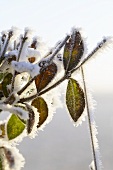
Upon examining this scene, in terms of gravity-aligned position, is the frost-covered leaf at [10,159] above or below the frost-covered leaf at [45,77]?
below

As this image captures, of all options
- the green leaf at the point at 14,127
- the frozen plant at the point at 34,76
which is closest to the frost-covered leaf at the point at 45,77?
the frozen plant at the point at 34,76

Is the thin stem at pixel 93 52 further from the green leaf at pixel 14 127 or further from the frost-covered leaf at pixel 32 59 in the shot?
the green leaf at pixel 14 127

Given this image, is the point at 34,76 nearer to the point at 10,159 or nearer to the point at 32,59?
the point at 32,59

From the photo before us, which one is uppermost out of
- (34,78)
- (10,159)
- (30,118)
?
(34,78)

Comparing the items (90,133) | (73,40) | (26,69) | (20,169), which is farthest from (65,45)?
(20,169)

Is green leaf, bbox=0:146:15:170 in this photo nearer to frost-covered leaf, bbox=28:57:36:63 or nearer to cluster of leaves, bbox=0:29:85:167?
cluster of leaves, bbox=0:29:85:167

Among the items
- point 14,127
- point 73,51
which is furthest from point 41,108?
point 73,51

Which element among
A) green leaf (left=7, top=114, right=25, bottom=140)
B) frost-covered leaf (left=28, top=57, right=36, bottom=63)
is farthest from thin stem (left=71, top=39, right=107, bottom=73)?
green leaf (left=7, top=114, right=25, bottom=140)
